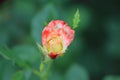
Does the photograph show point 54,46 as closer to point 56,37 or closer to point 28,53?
point 56,37

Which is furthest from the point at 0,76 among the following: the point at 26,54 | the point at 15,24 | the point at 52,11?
the point at 15,24

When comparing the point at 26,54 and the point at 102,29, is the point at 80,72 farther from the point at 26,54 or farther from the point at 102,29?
the point at 102,29

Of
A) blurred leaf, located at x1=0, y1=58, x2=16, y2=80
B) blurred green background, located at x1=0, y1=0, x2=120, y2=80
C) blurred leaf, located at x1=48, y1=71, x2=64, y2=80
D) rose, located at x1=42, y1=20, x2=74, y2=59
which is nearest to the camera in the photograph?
rose, located at x1=42, y1=20, x2=74, y2=59

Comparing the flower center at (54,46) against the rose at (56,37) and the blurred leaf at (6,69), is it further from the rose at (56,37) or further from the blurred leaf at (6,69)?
the blurred leaf at (6,69)

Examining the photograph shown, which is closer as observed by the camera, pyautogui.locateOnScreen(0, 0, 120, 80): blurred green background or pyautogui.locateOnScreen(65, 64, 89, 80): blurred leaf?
pyautogui.locateOnScreen(65, 64, 89, 80): blurred leaf

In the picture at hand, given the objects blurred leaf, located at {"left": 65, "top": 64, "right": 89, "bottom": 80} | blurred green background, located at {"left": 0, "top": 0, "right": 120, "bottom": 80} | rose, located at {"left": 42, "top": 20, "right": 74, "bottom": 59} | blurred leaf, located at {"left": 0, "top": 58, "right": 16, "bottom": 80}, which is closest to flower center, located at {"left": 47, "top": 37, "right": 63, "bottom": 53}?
rose, located at {"left": 42, "top": 20, "right": 74, "bottom": 59}

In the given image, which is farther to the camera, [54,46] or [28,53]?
[28,53]

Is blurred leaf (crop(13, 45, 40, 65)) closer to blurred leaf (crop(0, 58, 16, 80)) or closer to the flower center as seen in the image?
blurred leaf (crop(0, 58, 16, 80))

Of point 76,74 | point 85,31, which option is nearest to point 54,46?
point 76,74
